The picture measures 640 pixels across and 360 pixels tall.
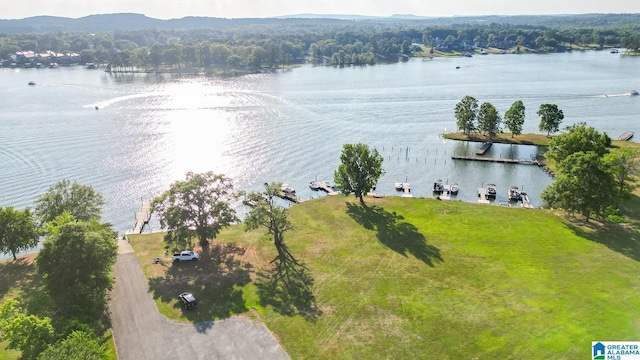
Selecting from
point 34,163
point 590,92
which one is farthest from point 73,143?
point 590,92

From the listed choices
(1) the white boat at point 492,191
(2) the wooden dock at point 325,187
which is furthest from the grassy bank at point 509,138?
(2) the wooden dock at point 325,187

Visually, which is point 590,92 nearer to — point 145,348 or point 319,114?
point 319,114

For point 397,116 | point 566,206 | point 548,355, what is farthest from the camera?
A: point 397,116

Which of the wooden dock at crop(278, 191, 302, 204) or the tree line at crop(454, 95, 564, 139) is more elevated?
the tree line at crop(454, 95, 564, 139)

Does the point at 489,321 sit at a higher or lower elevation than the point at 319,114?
lower

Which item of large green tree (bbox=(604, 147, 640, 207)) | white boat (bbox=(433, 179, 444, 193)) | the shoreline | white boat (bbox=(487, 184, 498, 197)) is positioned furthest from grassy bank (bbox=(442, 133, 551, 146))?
large green tree (bbox=(604, 147, 640, 207))

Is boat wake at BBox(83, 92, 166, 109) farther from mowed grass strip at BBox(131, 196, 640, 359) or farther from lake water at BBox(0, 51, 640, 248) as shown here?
mowed grass strip at BBox(131, 196, 640, 359)

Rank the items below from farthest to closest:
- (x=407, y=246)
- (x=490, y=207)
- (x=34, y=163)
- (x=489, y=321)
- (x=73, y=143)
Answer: (x=73, y=143) → (x=34, y=163) → (x=490, y=207) → (x=407, y=246) → (x=489, y=321)
